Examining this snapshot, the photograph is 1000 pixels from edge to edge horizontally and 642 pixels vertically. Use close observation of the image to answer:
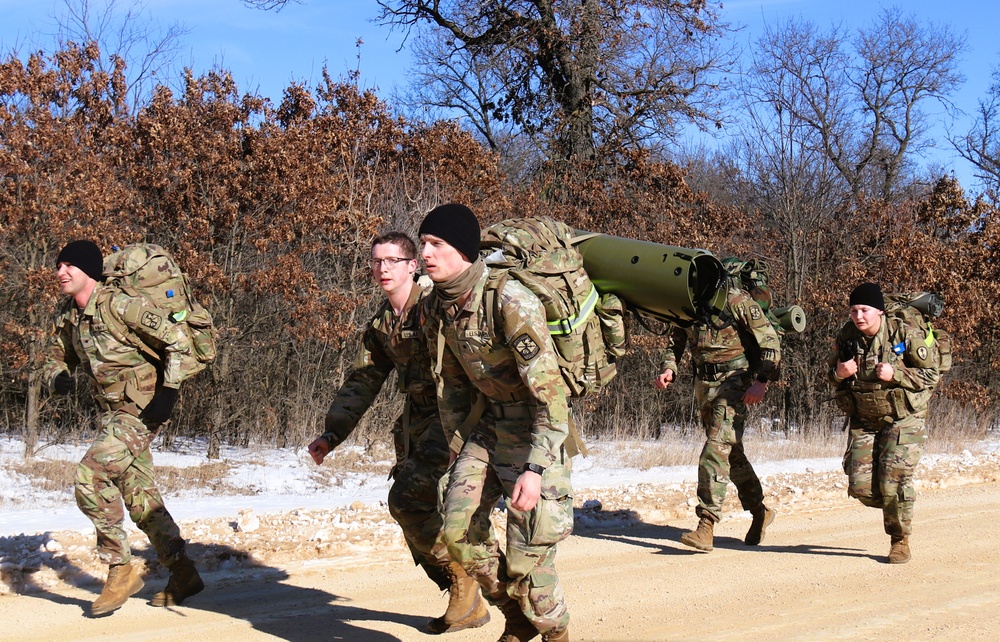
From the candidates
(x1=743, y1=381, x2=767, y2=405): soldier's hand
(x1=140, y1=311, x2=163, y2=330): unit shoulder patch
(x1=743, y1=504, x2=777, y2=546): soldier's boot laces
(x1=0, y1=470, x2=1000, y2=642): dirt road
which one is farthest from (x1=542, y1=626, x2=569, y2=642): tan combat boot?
(x1=743, y1=504, x2=777, y2=546): soldier's boot laces

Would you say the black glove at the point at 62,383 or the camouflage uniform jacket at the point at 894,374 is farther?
the camouflage uniform jacket at the point at 894,374

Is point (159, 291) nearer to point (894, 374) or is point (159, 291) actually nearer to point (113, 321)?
point (113, 321)

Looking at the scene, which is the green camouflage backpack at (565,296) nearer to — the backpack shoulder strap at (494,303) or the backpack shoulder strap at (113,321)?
the backpack shoulder strap at (494,303)

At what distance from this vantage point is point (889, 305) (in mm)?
7801

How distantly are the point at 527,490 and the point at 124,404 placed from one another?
3.01m

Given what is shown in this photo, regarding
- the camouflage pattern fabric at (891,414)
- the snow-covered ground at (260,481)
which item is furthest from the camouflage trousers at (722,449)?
the snow-covered ground at (260,481)

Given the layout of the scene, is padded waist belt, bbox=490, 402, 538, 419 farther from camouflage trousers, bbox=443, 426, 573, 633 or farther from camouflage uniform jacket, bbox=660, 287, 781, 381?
camouflage uniform jacket, bbox=660, 287, 781, 381

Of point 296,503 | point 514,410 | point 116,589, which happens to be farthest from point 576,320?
point 296,503

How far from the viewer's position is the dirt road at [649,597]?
559 centimetres

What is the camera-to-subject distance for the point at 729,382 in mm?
8133

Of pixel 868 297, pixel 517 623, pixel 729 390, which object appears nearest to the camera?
pixel 517 623

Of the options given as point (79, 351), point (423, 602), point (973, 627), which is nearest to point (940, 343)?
point (973, 627)

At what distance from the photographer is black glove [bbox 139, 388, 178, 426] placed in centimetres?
613

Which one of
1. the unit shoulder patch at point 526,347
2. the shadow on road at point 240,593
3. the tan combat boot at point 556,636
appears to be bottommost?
the shadow on road at point 240,593
